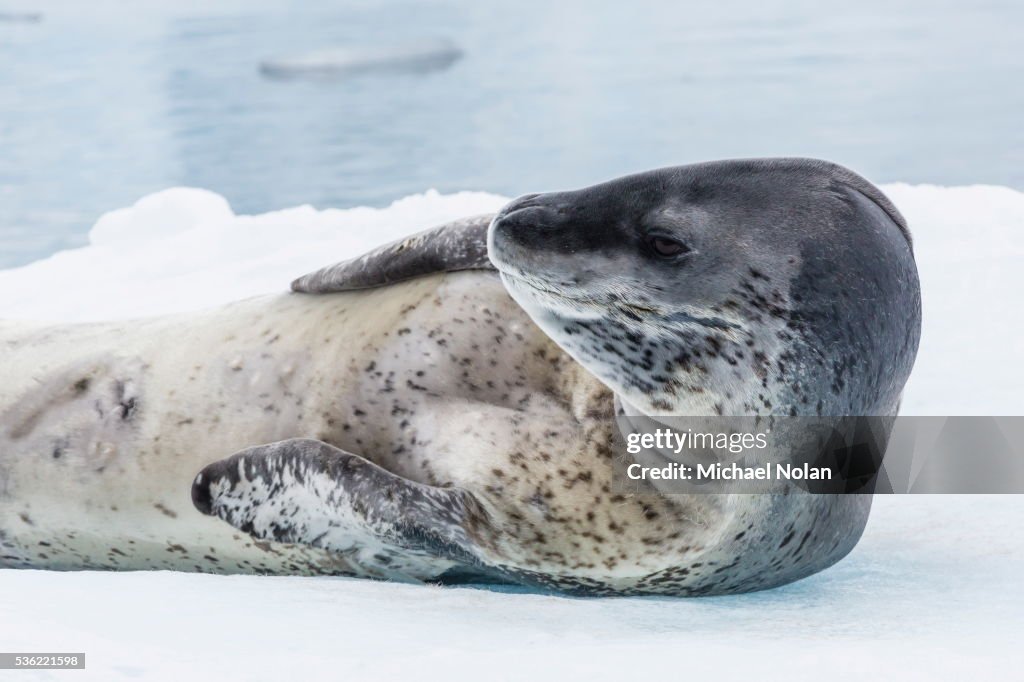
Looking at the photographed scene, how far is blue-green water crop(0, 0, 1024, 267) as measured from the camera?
11031 mm

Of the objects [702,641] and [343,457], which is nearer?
[702,641]

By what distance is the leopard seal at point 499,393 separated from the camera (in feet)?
6.40

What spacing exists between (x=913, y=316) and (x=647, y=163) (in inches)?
370

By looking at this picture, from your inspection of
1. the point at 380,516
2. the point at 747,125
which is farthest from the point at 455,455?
the point at 747,125

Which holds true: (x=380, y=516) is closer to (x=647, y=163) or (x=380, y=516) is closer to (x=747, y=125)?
(x=647, y=163)

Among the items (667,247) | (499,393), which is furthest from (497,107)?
(667,247)

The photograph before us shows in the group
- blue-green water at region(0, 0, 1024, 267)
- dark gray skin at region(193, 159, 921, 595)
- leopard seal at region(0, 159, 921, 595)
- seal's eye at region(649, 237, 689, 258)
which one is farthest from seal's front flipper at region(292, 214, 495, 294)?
blue-green water at region(0, 0, 1024, 267)

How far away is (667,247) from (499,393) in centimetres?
49

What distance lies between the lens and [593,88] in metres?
14.4

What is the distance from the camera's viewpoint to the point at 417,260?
Answer: 2.52 meters

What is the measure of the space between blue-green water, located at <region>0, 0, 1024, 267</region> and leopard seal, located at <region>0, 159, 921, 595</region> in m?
7.05

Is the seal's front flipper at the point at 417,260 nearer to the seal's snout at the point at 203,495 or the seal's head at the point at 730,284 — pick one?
the seal's head at the point at 730,284

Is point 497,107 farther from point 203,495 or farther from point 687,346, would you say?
point 687,346

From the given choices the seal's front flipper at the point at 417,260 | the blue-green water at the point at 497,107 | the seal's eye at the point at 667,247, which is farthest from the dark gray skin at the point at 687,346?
the blue-green water at the point at 497,107
